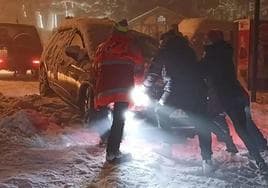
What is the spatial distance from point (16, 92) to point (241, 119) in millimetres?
9141

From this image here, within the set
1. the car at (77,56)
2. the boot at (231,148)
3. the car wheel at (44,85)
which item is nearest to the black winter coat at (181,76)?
the boot at (231,148)

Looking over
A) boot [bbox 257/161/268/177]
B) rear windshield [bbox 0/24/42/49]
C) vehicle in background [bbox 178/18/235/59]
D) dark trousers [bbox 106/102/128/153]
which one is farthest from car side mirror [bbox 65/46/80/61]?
vehicle in background [bbox 178/18/235/59]

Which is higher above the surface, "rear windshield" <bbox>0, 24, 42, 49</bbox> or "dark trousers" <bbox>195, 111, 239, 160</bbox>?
"rear windshield" <bbox>0, 24, 42, 49</bbox>

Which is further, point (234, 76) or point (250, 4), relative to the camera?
point (250, 4)

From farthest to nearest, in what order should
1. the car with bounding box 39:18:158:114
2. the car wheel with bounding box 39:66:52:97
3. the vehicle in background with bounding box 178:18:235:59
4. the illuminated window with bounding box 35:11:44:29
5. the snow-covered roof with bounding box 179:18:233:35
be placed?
the illuminated window with bounding box 35:11:44:29 → the snow-covered roof with bounding box 179:18:233:35 → the vehicle in background with bounding box 178:18:235:59 → the car wheel with bounding box 39:66:52:97 → the car with bounding box 39:18:158:114

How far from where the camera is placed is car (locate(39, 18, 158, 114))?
336 inches

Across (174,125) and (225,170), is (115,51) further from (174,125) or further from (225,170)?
(225,170)

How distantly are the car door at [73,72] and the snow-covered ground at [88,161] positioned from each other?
59 centimetres

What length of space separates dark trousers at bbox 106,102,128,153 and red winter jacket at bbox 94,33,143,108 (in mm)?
176

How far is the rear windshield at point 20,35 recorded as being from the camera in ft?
58.1

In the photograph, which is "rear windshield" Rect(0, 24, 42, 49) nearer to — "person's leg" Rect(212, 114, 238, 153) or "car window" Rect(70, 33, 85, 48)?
"car window" Rect(70, 33, 85, 48)

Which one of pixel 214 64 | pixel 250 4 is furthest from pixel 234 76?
pixel 250 4

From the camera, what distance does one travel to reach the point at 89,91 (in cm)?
820


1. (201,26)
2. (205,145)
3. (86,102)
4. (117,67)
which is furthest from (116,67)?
(201,26)
